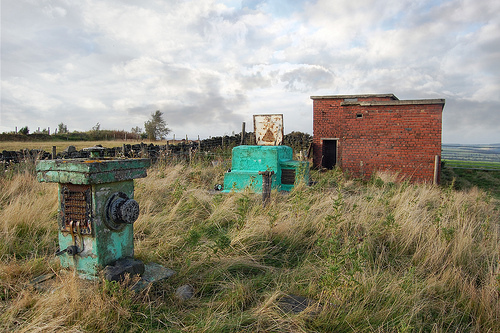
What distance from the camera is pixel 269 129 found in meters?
9.40

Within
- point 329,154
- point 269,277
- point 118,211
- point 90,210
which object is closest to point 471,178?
point 329,154

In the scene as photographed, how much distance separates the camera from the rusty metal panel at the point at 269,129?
930 centimetres

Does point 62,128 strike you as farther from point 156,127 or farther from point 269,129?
point 269,129

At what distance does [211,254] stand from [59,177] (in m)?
1.76

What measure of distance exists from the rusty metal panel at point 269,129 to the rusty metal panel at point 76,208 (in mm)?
6926

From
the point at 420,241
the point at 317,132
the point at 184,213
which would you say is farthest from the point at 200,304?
the point at 317,132

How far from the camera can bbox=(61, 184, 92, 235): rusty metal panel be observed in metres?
2.76

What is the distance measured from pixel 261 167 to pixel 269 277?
16.3 ft

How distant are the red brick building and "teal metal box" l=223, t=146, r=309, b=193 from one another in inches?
193

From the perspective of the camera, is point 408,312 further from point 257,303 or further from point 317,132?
point 317,132

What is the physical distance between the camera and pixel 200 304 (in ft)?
9.07

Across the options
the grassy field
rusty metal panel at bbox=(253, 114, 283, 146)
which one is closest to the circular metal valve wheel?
the grassy field

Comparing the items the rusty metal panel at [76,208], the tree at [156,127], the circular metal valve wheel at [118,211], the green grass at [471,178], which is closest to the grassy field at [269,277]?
the rusty metal panel at [76,208]

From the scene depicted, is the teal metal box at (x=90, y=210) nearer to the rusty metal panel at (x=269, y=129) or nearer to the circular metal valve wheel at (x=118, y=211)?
the circular metal valve wheel at (x=118, y=211)
